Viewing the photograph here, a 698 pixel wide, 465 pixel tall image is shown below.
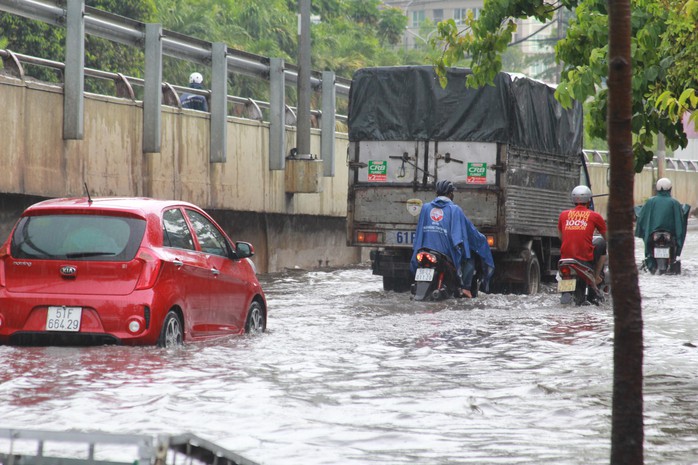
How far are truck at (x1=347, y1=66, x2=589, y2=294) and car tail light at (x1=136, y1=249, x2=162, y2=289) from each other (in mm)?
8570

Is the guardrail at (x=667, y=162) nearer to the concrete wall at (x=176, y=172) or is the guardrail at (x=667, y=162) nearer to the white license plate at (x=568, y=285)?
the concrete wall at (x=176, y=172)

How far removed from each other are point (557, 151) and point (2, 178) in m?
8.40

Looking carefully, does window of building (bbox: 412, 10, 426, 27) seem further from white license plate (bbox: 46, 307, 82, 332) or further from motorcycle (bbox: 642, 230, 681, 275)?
white license plate (bbox: 46, 307, 82, 332)

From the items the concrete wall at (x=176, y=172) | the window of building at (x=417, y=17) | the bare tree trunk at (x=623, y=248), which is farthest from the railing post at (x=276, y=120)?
the window of building at (x=417, y=17)

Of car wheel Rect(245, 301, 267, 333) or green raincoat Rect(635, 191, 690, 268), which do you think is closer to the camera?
car wheel Rect(245, 301, 267, 333)

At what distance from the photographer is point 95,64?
122 feet

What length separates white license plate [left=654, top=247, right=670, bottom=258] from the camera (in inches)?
942

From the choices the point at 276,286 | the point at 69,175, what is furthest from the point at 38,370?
the point at 276,286

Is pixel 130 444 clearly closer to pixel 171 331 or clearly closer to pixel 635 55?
pixel 635 55

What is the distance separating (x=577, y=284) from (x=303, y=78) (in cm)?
1010

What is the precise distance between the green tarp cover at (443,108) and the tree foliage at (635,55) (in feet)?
24.8

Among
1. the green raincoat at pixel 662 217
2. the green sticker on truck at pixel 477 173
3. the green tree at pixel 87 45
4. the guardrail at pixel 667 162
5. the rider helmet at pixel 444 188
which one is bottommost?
the green raincoat at pixel 662 217

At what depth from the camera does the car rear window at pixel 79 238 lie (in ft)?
35.4

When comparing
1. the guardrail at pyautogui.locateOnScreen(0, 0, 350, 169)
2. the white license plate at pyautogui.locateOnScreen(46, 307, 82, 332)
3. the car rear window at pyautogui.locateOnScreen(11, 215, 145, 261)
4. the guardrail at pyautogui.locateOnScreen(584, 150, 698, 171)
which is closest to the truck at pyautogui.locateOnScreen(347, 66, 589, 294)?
the guardrail at pyautogui.locateOnScreen(0, 0, 350, 169)
